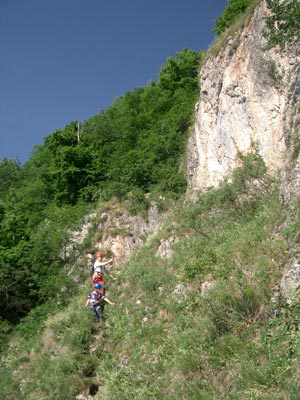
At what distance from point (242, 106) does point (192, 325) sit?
897 centimetres

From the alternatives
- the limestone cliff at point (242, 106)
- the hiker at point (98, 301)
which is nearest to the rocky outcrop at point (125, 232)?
the limestone cliff at point (242, 106)

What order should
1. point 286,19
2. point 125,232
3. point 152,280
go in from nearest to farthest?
point 286,19
point 152,280
point 125,232

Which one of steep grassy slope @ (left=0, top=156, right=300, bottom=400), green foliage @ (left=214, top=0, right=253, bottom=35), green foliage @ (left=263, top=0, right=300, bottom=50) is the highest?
green foliage @ (left=214, top=0, right=253, bottom=35)

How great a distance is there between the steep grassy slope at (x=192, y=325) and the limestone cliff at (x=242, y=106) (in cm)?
107

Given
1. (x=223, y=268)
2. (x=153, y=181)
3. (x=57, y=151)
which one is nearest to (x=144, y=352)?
(x=223, y=268)

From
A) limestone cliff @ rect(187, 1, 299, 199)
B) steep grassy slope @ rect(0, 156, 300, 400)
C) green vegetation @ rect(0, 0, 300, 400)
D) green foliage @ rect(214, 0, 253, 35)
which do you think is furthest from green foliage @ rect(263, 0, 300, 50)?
green foliage @ rect(214, 0, 253, 35)

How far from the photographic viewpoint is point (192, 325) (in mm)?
7996

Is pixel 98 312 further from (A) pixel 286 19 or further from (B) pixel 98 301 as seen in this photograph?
(A) pixel 286 19

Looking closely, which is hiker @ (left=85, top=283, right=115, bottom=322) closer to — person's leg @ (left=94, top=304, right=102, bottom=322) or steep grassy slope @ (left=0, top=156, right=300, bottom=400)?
person's leg @ (left=94, top=304, right=102, bottom=322)

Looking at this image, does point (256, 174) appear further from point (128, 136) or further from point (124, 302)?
point (128, 136)

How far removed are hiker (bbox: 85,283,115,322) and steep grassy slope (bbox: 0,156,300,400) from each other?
29 cm

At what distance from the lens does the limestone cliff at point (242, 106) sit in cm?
1277

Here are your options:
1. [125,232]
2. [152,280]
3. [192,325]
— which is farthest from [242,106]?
[192,325]

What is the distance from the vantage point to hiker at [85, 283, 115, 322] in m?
11.8
